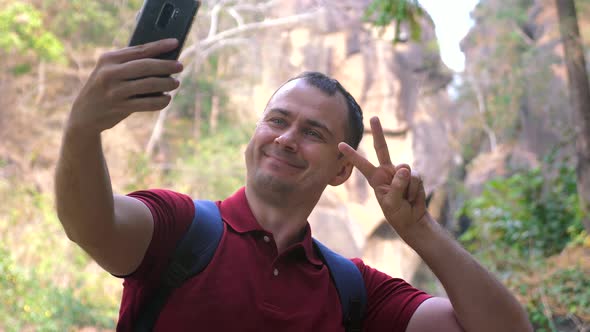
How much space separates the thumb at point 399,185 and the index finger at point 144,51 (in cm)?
47

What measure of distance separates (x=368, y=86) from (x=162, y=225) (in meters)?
9.97

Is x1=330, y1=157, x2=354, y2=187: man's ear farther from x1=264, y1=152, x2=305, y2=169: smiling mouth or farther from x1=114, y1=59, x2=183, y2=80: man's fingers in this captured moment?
x1=114, y1=59, x2=183, y2=80: man's fingers

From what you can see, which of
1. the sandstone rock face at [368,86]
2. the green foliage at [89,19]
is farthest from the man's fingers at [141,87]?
the sandstone rock face at [368,86]

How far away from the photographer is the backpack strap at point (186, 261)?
1025 millimetres

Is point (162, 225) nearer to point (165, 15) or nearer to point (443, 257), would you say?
point (165, 15)

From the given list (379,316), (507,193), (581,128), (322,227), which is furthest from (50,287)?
A: (379,316)

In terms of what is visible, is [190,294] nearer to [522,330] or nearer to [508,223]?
[522,330]

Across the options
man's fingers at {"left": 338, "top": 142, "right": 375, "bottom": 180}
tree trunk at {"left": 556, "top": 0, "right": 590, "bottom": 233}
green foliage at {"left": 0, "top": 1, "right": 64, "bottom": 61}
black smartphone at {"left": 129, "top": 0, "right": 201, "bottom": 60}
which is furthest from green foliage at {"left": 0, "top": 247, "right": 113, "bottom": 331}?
black smartphone at {"left": 129, "top": 0, "right": 201, "bottom": 60}

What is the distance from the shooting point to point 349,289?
1248 mm

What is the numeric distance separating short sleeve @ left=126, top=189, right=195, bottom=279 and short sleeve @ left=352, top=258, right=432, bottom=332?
0.44 metres

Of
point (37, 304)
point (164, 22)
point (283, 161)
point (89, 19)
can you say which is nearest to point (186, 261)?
point (283, 161)

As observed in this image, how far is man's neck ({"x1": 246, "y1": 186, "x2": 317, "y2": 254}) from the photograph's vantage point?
1.24m

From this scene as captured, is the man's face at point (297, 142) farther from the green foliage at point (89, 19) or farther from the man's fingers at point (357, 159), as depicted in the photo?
the green foliage at point (89, 19)

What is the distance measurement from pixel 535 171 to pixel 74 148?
21.1 ft
